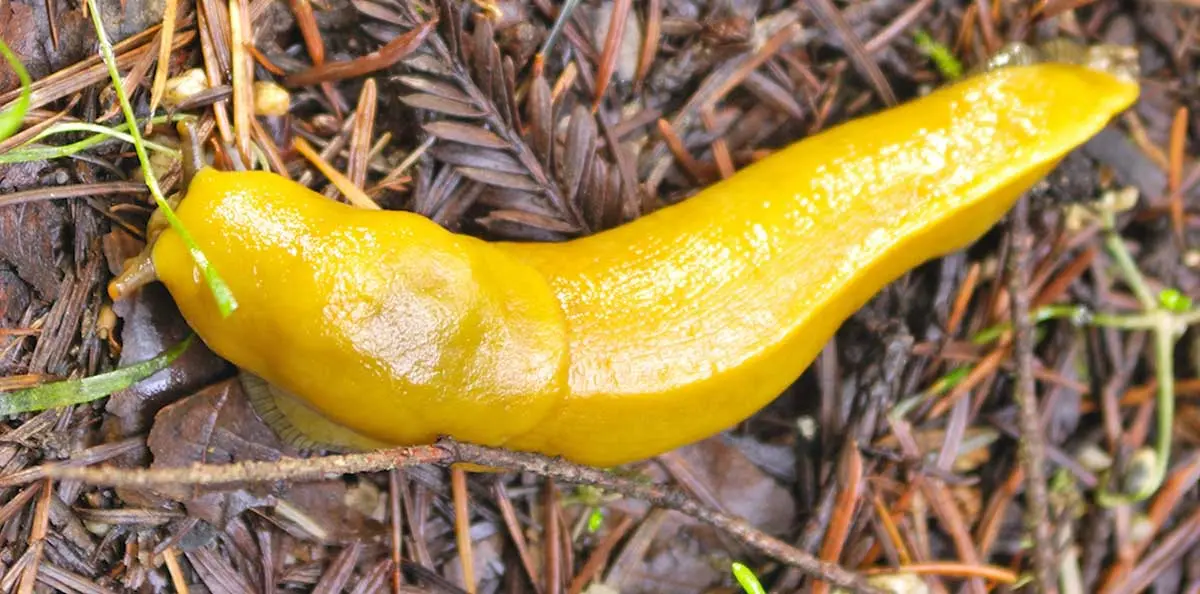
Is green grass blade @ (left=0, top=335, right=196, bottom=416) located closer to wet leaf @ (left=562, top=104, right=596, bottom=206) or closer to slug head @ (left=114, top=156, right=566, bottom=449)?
slug head @ (left=114, top=156, right=566, bottom=449)

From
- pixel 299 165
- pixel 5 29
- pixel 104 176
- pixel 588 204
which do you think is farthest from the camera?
pixel 588 204

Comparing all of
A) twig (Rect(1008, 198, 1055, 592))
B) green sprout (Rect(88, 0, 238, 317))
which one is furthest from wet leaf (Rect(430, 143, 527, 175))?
twig (Rect(1008, 198, 1055, 592))

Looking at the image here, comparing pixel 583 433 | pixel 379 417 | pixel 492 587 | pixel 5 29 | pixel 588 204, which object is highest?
pixel 5 29

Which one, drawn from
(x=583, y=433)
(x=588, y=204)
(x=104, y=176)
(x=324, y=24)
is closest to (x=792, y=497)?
(x=583, y=433)

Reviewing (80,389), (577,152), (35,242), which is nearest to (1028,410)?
(577,152)

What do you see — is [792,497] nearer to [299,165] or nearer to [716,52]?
[716,52]

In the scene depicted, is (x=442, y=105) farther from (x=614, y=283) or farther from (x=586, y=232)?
(x=614, y=283)

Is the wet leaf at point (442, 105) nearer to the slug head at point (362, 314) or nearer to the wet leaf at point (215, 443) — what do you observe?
the slug head at point (362, 314)
